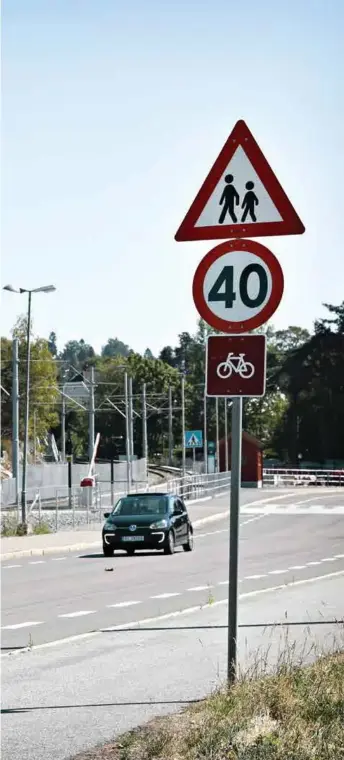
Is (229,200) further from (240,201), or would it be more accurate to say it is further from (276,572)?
(276,572)

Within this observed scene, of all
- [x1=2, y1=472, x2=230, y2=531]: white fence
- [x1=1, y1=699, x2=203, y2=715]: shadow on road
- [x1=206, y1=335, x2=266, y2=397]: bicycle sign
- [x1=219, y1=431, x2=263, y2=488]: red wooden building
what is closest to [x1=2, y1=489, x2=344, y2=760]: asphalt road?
[x1=1, y1=699, x2=203, y2=715]: shadow on road

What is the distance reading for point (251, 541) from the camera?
35781 mm

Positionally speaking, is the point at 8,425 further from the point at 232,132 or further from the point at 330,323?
the point at 232,132

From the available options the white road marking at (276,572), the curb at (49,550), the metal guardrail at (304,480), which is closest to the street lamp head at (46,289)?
the curb at (49,550)

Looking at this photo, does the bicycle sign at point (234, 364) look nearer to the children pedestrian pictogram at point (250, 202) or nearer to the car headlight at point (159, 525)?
the children pedestrian pictogram at point (250, 202)

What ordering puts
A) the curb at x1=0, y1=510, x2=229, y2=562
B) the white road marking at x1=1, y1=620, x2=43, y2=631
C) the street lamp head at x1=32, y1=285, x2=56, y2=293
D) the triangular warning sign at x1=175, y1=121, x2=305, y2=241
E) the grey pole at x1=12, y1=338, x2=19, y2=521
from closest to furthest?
the triangular warning sign at x1=175, y1=121, x2=305, y2=241 < the white road marking at x1=1, y1=620, x2=43, y2=631 < the curb at x1=0, y1=510, x2=229, y2=562 < the street lamp head at x1=32, y1=285, x2=56, y2=293 < the grey pole at x1=12, y1=338, x2=19, y2=521

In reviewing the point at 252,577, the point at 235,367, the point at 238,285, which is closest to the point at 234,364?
the point at 235,367

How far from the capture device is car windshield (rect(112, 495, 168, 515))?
31.2m

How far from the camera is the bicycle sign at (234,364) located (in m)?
7.55

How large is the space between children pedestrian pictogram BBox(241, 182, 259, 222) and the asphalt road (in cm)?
306

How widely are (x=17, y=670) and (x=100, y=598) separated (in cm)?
767

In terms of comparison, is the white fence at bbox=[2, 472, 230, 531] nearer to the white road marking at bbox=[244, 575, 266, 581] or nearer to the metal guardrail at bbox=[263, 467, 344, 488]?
the metal guardrail at bbox=[263, 467, 344, 488]

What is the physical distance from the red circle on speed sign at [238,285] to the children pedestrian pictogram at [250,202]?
154 millimetres

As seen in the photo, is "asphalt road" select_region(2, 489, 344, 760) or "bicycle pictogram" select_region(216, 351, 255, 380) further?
"asphalt road" select_region(2, 489, 344, 760)
